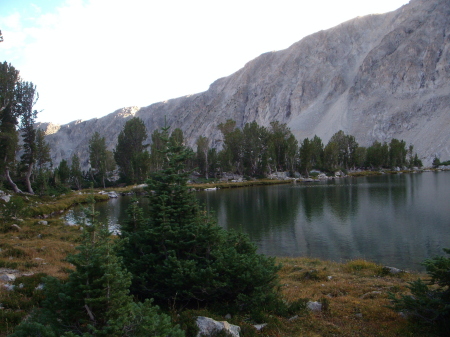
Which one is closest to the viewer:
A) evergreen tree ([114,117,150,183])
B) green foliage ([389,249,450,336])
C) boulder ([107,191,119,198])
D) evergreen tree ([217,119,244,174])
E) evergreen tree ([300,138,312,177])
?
green foliage ([389,249,450,336])

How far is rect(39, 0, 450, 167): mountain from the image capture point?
130375 millimetres

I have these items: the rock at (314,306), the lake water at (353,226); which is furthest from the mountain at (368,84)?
the rock at (314,306)

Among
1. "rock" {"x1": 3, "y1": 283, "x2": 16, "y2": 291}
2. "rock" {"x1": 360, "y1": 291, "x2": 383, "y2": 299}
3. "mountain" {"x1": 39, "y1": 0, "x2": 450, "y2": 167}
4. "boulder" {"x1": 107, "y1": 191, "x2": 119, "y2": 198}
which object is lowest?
"boulder" {"x1": 107, "y1": 191, "x2": 119, "y2": 198}

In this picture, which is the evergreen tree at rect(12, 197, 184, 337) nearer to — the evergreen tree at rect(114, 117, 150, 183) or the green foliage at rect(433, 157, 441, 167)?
the evergreen tree at rect(114, 117, 150, 183)

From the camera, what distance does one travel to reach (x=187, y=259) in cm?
926

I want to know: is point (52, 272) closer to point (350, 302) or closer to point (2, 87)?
point (350, 302)

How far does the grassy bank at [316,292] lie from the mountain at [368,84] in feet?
410

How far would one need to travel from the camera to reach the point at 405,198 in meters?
41.6

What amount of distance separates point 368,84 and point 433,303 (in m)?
162

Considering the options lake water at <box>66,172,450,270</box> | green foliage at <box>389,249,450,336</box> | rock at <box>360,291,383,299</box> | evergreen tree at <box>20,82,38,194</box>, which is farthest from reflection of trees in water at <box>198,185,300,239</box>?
evergreen tree at <box>20,82,38,194</box>

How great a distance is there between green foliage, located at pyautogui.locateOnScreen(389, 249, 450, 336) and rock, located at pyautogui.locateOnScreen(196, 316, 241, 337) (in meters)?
4.62

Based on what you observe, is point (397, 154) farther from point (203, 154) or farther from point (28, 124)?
point (28, 124)

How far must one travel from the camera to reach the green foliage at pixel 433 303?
7.55m

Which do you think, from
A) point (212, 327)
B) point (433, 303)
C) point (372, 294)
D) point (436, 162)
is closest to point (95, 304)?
point (212, 327)
